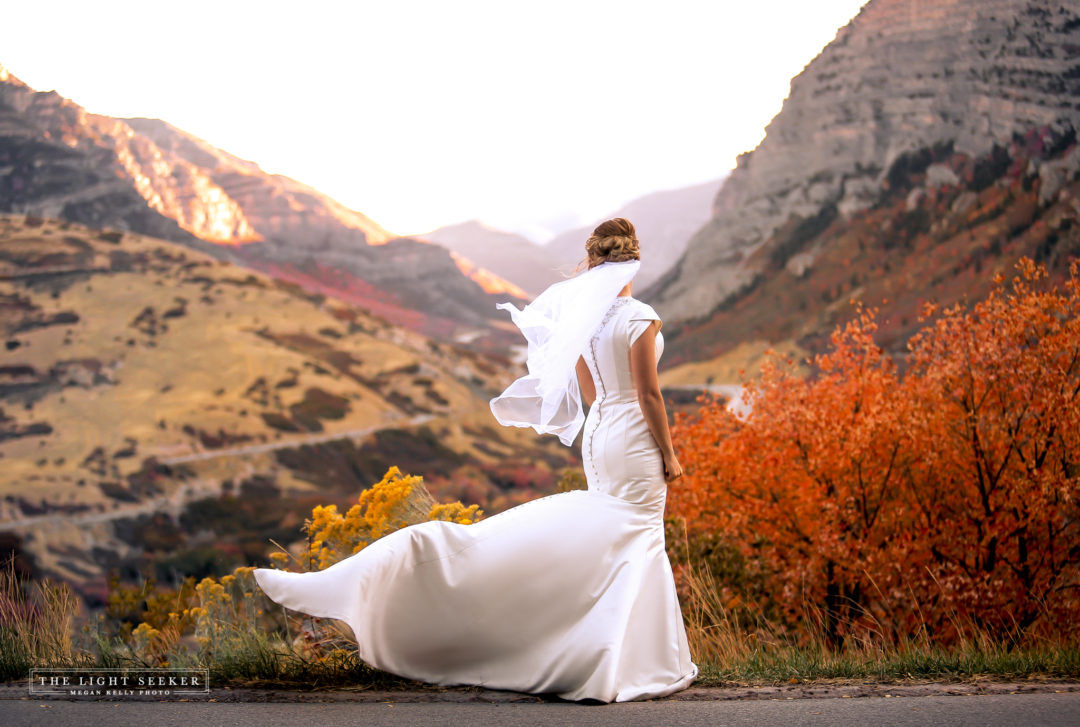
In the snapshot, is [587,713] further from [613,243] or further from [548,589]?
[613,243]

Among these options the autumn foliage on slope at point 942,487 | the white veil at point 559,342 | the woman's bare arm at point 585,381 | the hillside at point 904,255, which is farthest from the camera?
the hillside at point 904,255

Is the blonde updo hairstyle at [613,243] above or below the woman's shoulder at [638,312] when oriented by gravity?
above

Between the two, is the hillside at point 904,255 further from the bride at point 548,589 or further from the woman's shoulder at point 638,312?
the bride at point 548,589

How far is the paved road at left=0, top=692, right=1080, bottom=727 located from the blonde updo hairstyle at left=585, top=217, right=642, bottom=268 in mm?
2242

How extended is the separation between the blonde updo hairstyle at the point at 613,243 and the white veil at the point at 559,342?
5 centimetres

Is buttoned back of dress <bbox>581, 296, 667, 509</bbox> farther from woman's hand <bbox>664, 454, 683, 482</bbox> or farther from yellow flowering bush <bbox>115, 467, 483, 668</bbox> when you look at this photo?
yellow flowering bush <bbox>115, 467, 483, 668</bbox>

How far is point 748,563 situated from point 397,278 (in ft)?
435

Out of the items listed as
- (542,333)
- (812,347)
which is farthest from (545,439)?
(542,333)

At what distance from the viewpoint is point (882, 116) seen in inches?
2653

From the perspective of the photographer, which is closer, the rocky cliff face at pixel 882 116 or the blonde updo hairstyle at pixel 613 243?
the blonde updo hairstyle at pixel 613 243

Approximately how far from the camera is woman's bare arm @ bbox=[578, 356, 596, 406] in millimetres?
4457

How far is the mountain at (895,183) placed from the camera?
41.6 metres

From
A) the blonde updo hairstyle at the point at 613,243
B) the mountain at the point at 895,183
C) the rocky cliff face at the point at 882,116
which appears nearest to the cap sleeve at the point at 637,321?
the blonde updo hairstyle at the point at 613,243

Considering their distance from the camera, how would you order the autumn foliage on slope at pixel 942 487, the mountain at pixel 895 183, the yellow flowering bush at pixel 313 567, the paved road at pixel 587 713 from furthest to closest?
1. the mountain at pixel 895 183
2. the autumn foliage on slope at pixel 942 487
3. the yellow flowering bush at pixel 313 567
4. the paved road at pixel 587 713
